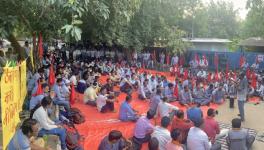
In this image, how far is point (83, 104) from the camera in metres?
12.8

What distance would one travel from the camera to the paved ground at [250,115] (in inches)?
460

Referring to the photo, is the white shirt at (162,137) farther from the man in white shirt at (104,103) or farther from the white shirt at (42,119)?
the man in white shirt at (104,103)

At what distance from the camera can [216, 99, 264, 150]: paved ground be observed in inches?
460

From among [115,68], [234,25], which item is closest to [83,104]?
[115,68]

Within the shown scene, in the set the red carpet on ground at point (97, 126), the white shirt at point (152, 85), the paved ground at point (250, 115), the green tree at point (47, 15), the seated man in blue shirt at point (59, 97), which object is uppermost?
the green tree at point (47, 15)

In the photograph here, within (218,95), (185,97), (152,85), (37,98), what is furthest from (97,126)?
(218,95)

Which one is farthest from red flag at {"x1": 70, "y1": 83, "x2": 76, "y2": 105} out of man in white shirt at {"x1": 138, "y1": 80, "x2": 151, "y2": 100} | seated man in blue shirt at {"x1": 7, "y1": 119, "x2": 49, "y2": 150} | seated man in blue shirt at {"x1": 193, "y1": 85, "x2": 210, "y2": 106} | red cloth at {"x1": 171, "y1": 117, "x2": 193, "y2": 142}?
seated man in blue shirt at {"x1": 7, "y1": 119, "x2": 49, "y2": 150}

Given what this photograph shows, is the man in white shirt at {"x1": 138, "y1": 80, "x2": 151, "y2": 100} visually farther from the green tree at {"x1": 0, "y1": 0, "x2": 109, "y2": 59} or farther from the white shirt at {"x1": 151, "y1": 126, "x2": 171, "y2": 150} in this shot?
the white shirt at {"x1": 151, "y1": 126, "x2": 171, "y2": 150}

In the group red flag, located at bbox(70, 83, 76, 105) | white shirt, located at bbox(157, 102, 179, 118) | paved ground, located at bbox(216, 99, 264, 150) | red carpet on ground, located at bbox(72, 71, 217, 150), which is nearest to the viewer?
red carpet on ground, located at bbox(72, 71, 217, 150)

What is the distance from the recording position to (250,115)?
13.1 m

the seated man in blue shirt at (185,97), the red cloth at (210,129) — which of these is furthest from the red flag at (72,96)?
the red cloth at (210,129)

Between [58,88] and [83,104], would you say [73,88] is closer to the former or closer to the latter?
[83,104]

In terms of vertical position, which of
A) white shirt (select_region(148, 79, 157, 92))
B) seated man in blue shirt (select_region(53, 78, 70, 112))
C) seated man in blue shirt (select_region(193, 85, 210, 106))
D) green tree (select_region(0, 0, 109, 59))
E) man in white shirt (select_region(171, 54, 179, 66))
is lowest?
seated man in blue shirt (select_region(193, 85, 210, 106))

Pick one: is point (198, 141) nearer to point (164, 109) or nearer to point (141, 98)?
point (164, 109)
